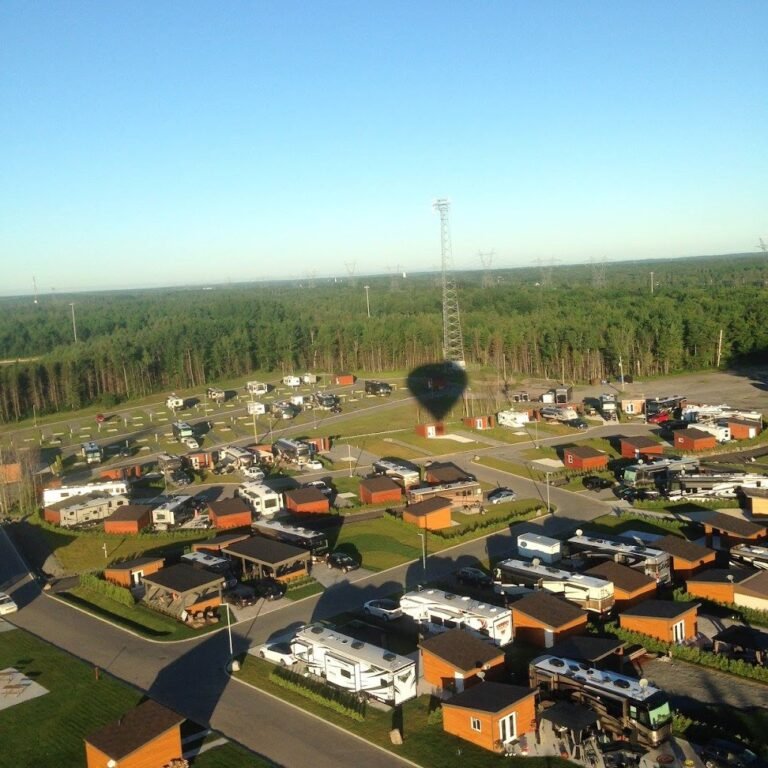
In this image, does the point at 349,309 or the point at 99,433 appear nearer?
the point at 99,433

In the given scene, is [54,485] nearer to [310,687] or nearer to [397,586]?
[397,586]

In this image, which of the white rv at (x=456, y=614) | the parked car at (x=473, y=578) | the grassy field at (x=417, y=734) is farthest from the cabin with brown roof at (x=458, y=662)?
the parked car at (x=473, y=578)

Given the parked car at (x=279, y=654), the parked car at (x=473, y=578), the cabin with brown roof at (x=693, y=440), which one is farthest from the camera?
the cabin with brown roof at (x=693, y=440)

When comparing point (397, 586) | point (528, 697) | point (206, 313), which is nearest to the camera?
point (528, 697)

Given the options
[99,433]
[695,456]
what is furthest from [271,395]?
[695,456]

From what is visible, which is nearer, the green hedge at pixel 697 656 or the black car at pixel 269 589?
the green hedge at pixel 697 656

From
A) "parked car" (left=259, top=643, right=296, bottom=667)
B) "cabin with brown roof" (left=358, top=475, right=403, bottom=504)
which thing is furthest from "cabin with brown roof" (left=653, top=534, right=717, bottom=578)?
"cabin with brown roof" (left=358, top=475, right=403, bottom=504)

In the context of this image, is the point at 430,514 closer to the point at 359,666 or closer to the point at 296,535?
the point at 296,535

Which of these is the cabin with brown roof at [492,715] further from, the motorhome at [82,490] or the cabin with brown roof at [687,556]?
the motorhome at [82,490]

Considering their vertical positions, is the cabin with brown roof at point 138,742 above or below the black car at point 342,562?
above
